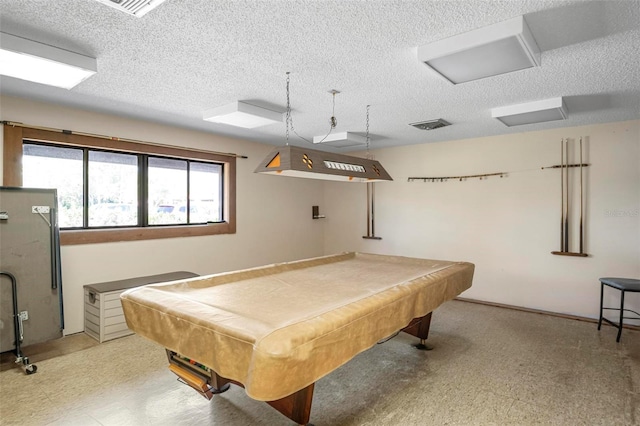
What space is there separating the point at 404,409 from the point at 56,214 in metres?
3.37

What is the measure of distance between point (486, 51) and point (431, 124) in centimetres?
212

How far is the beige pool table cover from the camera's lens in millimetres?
1453

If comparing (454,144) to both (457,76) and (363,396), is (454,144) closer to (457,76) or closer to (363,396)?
(457,76)

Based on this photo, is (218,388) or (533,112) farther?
(533,112)

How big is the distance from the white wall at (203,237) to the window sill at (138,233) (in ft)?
0.21

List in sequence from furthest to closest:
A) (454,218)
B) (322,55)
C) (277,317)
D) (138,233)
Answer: (454,218) → (138,233) → (322,55) → (277,317)

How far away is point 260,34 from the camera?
79.6 inches


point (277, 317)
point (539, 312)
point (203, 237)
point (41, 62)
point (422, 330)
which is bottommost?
point (539, 312)

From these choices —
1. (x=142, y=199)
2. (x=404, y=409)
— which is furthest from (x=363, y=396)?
(x=142, y=199)

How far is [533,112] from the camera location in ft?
11.1

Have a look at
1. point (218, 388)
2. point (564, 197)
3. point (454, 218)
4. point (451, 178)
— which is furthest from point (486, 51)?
point (454, 218)

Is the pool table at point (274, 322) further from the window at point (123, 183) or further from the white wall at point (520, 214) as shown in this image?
the white wall at point (520, 214)

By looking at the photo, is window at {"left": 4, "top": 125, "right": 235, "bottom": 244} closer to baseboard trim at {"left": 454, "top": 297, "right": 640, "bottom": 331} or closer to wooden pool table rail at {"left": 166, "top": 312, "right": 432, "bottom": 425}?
wooden pool table rail at {"left": 166, "top": 312, "right": 432, "bottom": 425}

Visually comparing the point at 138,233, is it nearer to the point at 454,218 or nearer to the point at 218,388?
the point at 218,388
